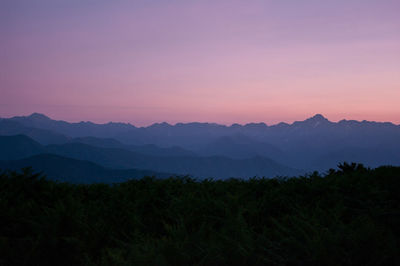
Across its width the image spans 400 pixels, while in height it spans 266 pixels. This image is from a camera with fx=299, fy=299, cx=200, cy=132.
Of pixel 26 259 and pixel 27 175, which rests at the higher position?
pixel 27 175

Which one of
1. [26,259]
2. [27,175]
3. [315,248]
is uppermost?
[27,175]

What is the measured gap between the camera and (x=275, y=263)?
3.82m

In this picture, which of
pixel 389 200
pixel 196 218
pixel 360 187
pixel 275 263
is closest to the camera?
pixel 275 263

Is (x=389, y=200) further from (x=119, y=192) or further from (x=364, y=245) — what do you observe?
(x=119, y=192)

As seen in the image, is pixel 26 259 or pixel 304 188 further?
pixel 304 188

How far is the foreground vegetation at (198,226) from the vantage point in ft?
13.0

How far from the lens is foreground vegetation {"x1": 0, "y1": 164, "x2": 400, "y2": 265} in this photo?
13.0 ft

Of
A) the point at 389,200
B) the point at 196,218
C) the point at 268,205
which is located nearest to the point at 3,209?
the point at 196,218

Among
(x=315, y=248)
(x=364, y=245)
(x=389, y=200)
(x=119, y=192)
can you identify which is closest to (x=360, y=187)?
(x=389, y=200)

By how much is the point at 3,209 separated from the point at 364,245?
5.80 meters

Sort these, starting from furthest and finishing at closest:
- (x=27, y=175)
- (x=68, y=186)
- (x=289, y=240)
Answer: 1. (x=68, y=186)
2. (x=27, y=175)
3. (x=289, y=240)

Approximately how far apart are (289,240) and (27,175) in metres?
5.85

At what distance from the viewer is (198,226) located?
5.45 metres

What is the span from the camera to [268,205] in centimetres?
658
